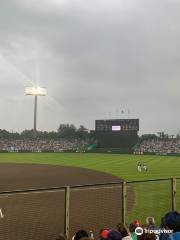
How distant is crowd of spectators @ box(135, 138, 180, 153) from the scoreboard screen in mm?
4945

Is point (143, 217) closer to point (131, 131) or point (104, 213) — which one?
point (104, 213)

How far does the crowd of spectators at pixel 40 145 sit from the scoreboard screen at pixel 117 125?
31.4 feet

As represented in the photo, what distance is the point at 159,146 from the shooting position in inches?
3497

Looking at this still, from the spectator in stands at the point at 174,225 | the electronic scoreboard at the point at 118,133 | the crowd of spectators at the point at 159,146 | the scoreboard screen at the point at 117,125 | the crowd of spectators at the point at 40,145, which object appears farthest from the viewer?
the crowd of spectators at the point at 40,145

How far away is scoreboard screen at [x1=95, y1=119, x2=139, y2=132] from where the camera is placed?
86062 millimetres

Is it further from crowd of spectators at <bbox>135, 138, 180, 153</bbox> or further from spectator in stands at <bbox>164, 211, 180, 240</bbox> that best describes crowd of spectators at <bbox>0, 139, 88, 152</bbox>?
spectator in stands at <bbox>164, 211, 180, 240</bbox>

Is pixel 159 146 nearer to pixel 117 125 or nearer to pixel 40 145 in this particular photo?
pixel 117 125

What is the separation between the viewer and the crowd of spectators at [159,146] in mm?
83625

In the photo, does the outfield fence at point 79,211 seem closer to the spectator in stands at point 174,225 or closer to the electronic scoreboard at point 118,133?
the spectator in stands at point 174,225

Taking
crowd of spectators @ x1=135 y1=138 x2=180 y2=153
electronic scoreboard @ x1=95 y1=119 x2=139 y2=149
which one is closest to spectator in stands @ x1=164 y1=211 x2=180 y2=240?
crowd of spectators @ x1=135 y1=138 x2=180 y2=153

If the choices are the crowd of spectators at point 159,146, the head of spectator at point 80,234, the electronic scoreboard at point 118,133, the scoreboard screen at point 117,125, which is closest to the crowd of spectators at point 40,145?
the electronic scoreboard at point 118,133

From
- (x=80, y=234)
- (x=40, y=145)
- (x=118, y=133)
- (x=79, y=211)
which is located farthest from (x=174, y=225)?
(x=40, y=145)

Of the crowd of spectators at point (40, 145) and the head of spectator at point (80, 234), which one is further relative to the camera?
the crowd of spectators at point (40, 145)

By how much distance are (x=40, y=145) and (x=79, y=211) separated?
269 feet
